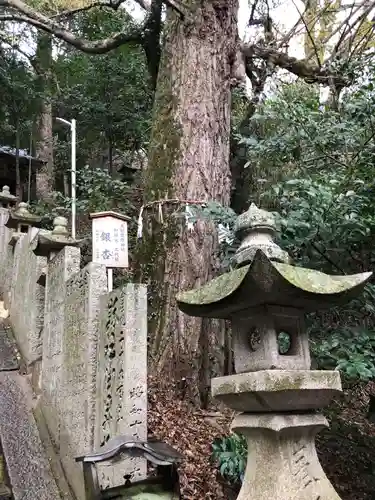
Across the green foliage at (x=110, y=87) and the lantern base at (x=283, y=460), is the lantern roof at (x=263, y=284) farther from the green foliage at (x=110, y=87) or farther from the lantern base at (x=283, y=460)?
the green foliage at (x=110, y=87)

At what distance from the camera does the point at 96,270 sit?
3789mm

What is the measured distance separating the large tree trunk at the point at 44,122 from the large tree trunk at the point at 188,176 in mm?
8395

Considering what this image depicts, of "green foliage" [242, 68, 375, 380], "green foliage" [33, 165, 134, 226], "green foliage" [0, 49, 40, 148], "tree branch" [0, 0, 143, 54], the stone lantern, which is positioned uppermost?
"green foliage" [0, 49, 40, 148]

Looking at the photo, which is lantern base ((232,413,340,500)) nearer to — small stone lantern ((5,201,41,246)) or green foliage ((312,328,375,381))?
green foliage ((312,328,375,381))

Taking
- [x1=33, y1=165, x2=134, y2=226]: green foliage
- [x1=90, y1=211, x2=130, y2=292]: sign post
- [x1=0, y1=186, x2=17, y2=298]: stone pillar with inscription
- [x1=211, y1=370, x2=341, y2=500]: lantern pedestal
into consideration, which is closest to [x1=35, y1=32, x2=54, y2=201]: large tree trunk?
[x1=0, y1=186, x2=17, y2=298]: stone pillar with inscription

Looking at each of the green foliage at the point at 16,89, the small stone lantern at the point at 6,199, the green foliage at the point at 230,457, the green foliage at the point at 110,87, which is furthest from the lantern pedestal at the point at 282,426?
the green foliage at the point at 16,89

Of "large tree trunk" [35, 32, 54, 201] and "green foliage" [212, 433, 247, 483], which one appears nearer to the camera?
"green foliage" [212, 433, 247, 483]

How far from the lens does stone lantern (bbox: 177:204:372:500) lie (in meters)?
2.41

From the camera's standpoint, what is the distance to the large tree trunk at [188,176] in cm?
501

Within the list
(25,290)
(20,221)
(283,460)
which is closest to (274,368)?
(283,460)

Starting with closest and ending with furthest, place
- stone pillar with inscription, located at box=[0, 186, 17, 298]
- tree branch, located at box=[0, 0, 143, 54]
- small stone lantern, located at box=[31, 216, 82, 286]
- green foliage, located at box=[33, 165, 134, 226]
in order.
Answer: small stone lantern, located at box=[31, 216, 82, 286] → tree branch, located at box=[0, 0, 143, 54] → stone pillar with inscription, located at box=[0, 186, 17, 298] → green foliage, located at box=[33, 165, 134, 226]

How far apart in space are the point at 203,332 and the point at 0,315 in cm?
416

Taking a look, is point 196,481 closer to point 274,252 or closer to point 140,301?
point 140,301

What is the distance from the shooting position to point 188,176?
5.69 m
